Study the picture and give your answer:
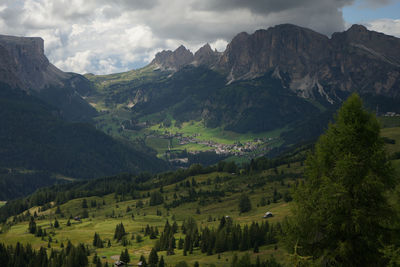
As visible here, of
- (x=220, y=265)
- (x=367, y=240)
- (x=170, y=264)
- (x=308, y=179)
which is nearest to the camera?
(x=367, y=240)

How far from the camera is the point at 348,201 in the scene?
2175 cm

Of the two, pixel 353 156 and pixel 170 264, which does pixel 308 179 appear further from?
pixel 170 264

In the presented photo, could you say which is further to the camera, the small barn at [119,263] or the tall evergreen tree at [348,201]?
the small barn at [119,263]

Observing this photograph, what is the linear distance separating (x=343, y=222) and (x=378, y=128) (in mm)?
6339

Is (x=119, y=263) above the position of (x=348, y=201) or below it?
below

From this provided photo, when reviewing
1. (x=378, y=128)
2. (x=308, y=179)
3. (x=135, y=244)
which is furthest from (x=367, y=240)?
(x=135, y=244)

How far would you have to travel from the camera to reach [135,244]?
183375 millimetres

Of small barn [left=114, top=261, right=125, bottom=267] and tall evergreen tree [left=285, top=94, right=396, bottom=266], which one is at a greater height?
tall evergreen tree [left=285, top=94, right=396, bottom=266]

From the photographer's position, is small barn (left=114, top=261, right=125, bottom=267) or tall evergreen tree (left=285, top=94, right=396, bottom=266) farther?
small barn (left=114, top=261, right=125, bottom=267)

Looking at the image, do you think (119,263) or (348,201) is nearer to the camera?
(348,201)

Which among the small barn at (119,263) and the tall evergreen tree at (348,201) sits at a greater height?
the tall evergreen tree at (348,201)

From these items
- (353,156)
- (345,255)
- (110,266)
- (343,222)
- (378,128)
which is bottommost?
(110,266)

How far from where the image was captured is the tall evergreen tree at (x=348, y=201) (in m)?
21.2

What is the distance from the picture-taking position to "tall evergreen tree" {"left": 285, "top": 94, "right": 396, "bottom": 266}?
69.7 feet
